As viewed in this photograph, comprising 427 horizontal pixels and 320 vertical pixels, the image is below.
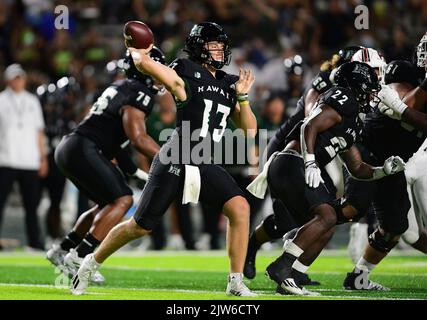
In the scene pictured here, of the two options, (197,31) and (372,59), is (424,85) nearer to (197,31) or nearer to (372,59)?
(372,59)

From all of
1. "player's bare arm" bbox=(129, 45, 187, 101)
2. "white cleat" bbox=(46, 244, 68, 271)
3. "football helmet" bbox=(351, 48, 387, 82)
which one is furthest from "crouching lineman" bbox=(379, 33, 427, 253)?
"white cleat" bbox=(46, 244, 68, 271)

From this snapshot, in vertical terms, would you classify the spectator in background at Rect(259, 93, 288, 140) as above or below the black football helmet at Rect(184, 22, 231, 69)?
below

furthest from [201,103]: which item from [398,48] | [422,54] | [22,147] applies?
[398,48]

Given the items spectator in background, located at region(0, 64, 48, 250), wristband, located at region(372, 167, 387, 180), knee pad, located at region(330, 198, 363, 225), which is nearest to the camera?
wristband, located at region(372, 167, 387, 180)

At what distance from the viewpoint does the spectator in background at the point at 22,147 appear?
39.0 ft

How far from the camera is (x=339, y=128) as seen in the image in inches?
264

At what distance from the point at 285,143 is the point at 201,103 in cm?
151

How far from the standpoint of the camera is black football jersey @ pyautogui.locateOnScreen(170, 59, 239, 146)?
21.5 ft

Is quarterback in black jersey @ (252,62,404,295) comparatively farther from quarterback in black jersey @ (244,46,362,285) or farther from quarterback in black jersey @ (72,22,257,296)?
quarterback in black jersey @ (244,46,362,285)

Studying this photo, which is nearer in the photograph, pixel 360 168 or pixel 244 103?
pixel 244 103

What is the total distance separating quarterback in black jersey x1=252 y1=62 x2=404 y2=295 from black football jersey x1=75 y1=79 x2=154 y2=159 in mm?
1557

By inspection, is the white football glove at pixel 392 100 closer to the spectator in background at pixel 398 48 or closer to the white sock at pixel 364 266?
the white sock at pixel 364 266

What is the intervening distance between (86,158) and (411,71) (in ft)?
8.50
